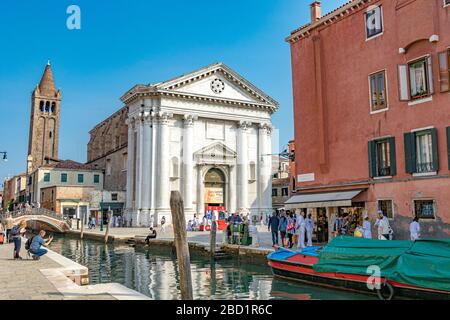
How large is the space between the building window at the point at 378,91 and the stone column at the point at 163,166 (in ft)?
76.3

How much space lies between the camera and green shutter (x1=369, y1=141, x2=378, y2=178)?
16.3 metres

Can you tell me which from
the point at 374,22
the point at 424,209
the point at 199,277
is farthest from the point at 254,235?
the point at 374,22

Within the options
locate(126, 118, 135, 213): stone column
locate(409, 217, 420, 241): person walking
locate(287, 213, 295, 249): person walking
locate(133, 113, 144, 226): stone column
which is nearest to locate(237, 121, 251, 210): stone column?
locate(133, 113, 144, 226): stone column

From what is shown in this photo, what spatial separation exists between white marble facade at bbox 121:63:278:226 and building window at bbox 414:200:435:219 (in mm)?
24663

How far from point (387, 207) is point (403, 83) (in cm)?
446

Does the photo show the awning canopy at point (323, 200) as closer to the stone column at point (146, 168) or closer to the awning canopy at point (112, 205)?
the stone column at point (146, 168)

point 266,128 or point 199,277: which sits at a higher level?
point 266,128

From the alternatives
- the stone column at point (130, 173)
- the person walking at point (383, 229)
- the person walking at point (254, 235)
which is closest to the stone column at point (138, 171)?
the stone column at point (130, 173)

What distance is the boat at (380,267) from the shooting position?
29.6 ft

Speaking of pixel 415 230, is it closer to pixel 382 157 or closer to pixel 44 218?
pixel 382 157

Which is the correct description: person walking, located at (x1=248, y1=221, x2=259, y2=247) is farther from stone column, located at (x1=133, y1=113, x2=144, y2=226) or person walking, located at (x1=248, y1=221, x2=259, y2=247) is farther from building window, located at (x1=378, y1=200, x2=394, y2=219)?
stone column, located at (x1=133, y1=113, x2=144, y2=226)

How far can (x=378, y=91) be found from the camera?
1662cm
